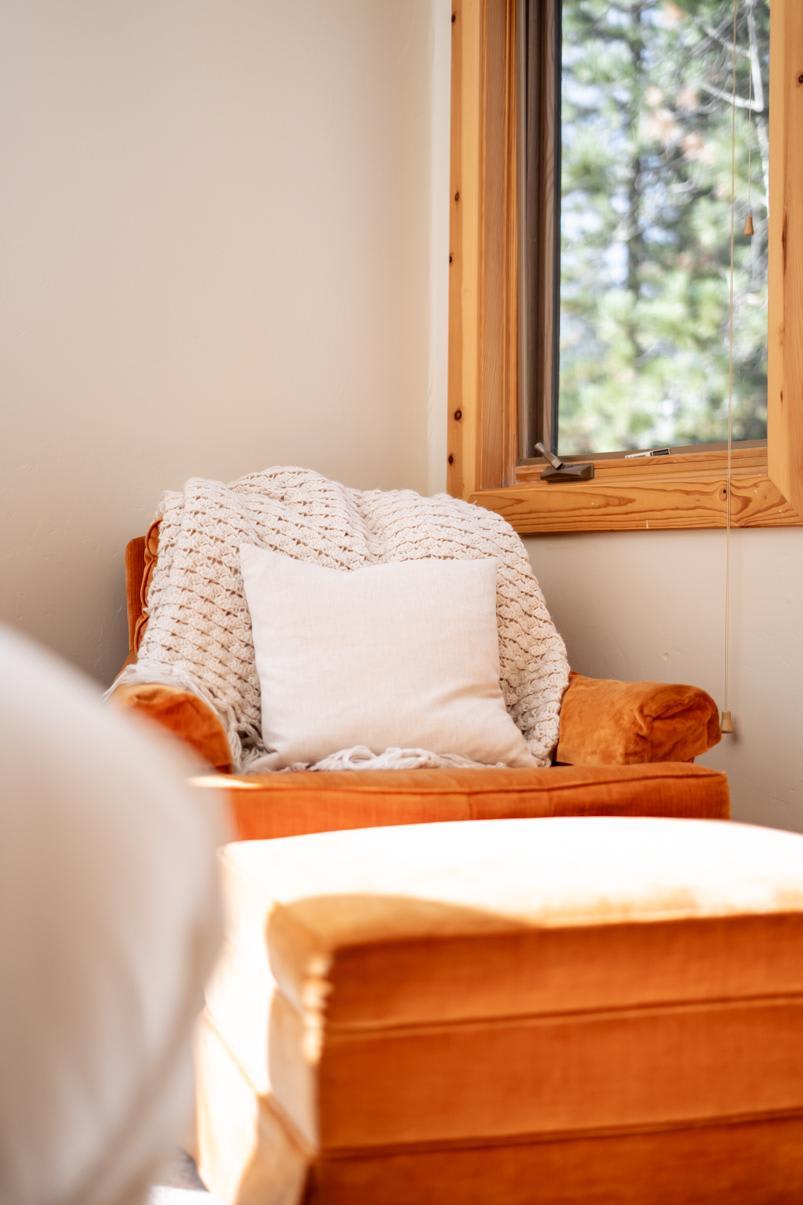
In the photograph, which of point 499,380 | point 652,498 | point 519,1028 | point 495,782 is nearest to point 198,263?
point 499,380

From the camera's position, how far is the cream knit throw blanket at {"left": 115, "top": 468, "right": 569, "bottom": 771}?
2029 mm

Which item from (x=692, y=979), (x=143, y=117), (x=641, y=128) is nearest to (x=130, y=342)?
(x=143, y=117)

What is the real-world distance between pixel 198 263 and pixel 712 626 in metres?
1.37

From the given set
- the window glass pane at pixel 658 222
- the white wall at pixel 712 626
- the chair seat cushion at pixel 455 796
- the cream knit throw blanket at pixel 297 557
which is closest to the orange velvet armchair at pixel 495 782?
the chair seat cushion at pixel 455 796

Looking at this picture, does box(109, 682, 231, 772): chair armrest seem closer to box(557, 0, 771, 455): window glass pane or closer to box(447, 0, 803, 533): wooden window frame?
box(447, 0, 803, 533): wooden window frame

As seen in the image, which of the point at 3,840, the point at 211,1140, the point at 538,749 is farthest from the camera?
the point at 538,749

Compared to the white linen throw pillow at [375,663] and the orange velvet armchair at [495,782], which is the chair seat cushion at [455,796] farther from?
the white linen throw pillow at [375,663]

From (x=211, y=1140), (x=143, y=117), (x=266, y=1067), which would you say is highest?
(x=143, y=117)

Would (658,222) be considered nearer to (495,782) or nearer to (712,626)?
(712,626)

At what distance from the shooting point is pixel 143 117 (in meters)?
2.52

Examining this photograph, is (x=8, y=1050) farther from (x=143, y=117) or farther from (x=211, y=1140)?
(x=143, y=117)

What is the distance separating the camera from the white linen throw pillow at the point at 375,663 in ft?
6.39

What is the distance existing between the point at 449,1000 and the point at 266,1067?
0.79 ft

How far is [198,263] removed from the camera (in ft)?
8.58
